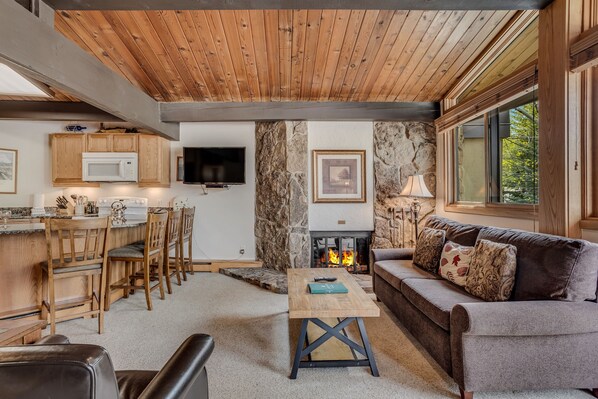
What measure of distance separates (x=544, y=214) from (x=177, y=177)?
15.5ft

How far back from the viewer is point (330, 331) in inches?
83.9

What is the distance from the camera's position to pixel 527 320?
1730 millimetres

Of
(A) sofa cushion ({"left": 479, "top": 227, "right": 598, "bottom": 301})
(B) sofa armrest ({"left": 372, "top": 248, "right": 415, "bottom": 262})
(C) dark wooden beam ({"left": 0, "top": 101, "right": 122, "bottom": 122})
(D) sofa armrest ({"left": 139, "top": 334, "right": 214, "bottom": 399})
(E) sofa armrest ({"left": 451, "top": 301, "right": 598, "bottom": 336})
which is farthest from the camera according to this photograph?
(C) dark wooden beam ({"left": 0, "top": 101, "right": 122, "bottom": 122})

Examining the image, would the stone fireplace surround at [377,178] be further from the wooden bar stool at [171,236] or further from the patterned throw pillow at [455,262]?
the patterned throw pillow at [455,262]

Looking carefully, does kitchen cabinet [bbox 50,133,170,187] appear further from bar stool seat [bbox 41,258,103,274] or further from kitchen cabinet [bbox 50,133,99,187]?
bar stool seat [bbox 41,258,103,274]

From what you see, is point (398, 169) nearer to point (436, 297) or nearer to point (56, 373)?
point (436, 297)

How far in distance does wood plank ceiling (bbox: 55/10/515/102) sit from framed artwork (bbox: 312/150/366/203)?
0.86 metres

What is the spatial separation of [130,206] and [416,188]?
437 cm

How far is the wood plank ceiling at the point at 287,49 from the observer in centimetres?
293

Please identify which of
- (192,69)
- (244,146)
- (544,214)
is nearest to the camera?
(544,214)

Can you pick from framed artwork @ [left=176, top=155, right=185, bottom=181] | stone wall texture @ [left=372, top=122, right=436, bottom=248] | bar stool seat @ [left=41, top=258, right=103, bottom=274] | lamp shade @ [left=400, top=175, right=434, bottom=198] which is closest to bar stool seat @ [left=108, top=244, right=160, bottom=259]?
bar stool seat @ [left=41, top=258, right=103, bottom=274]

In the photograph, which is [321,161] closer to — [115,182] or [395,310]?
[395,310]

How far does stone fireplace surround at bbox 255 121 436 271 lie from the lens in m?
4.59

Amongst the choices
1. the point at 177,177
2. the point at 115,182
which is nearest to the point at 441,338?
the point at 177,177
